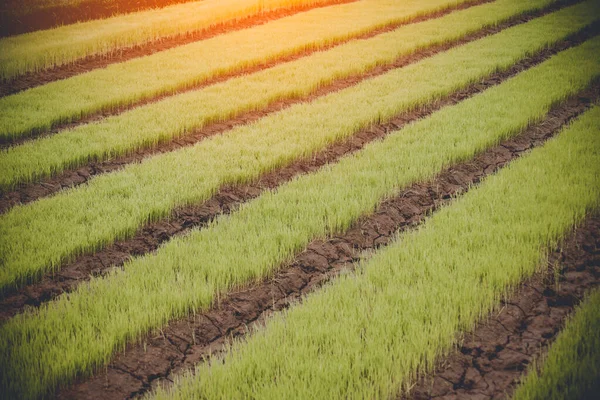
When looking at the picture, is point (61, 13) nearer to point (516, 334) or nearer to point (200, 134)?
point (200, 134)

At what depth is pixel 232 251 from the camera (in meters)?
4.14

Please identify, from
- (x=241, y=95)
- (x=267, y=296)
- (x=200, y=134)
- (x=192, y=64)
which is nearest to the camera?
(x=267, y=296)

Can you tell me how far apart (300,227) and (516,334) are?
2193 mm

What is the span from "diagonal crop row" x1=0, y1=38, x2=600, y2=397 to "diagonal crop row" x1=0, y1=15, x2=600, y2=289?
1.63 feet

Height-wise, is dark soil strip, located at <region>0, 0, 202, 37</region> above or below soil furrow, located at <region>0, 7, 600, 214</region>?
above

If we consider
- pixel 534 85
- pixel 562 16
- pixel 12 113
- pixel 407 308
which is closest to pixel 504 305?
pixel 407 308

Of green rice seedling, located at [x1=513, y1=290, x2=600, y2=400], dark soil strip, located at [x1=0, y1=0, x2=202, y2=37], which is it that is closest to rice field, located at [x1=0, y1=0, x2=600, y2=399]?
green rice seedling, located at [x1=513, y1=290, x2=600, y2=400]

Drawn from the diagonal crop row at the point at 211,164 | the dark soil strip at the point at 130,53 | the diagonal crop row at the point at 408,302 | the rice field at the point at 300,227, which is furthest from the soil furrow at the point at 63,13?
the diagonal crop row at the point at 408,302

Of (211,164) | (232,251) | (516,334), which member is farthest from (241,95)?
(516,334)

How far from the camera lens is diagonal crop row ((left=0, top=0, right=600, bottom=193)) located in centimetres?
644

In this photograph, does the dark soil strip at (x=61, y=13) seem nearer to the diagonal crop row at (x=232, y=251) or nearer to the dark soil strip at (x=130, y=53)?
the dark soil strip at (x=130, y=53)

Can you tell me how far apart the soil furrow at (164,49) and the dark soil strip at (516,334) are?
7837 mm

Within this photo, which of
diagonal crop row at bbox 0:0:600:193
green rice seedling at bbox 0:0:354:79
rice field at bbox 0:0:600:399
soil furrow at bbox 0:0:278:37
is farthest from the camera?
soil furrow at bbox 0:0:278:37

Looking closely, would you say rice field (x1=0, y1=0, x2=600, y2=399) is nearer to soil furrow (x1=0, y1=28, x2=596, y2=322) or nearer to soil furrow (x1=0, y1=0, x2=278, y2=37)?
soil furrow (x1=0, y1=28, x2=596, y2=322)
